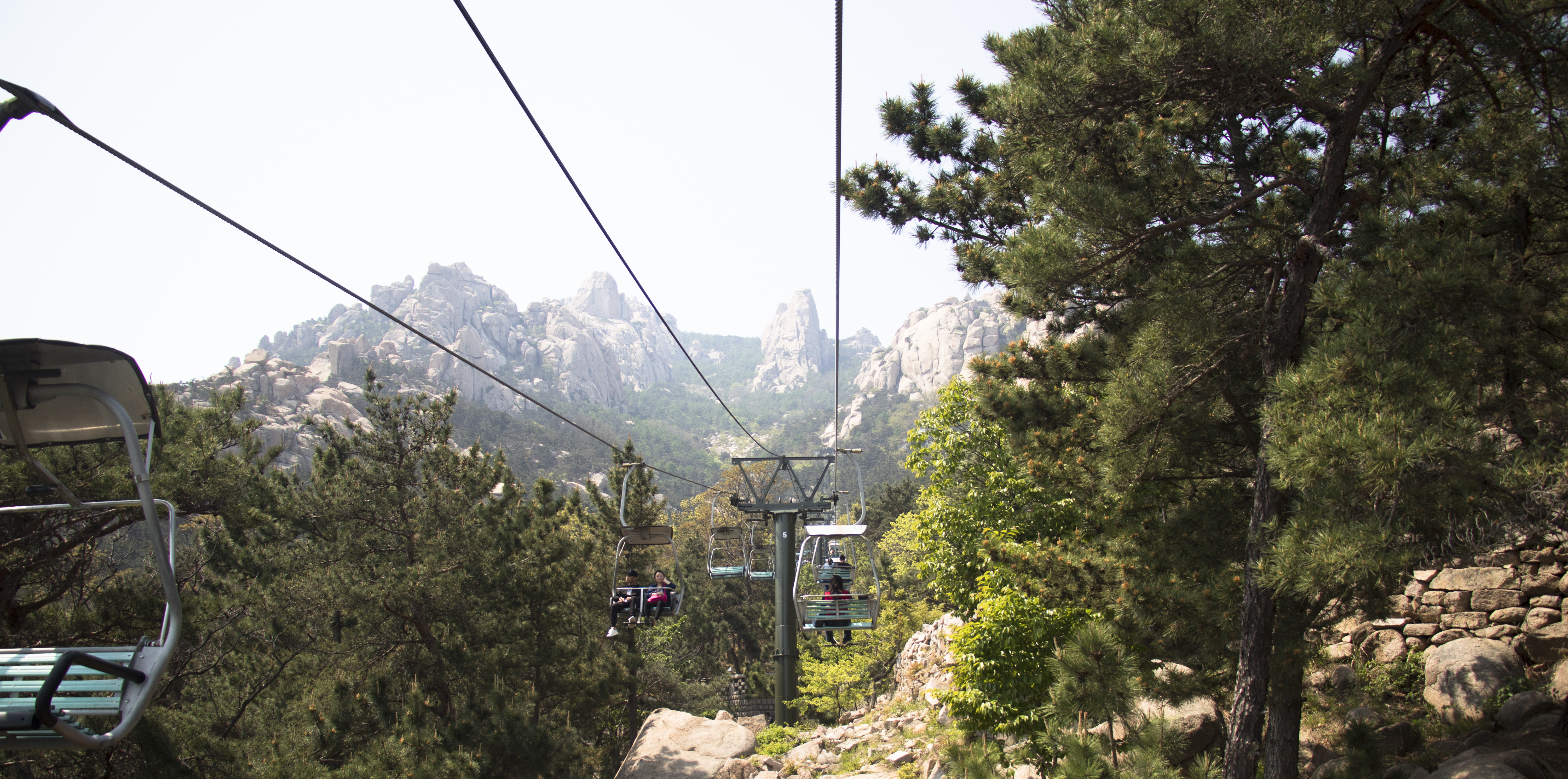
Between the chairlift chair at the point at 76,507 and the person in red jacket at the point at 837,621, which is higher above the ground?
the chairlift chair at the point at 76,507

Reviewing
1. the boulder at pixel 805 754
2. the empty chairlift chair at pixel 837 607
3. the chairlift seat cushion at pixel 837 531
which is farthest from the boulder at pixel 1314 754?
the boulder at pixel 805 754

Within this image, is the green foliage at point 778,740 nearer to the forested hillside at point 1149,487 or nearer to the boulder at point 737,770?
the forested hillside at point 1149,487

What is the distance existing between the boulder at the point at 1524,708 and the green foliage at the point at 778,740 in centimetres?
1233

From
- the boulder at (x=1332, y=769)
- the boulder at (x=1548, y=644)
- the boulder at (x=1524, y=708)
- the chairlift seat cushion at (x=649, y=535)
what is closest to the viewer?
the boulder at (x=1332, y=769)

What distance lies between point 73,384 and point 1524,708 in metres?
11.7

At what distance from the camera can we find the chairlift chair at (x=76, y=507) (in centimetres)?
288

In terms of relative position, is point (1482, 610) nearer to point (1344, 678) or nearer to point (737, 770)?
point (1344, 678)

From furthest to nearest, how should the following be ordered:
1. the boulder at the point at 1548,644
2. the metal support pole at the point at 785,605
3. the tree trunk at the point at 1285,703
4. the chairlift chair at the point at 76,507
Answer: the metal support pole at the point at 785,605 < the boulder at the point at 1548,644 < the tree trunk at the point at 1285,703 < the chairlift chair at the point at 76,507

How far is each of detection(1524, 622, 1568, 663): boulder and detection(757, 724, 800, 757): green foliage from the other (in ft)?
41.3

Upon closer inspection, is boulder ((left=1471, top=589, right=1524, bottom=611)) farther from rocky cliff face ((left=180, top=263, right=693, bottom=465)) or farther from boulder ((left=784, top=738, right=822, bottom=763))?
rocky cliff face ((left=180, top=263, right=693, bottom=465))

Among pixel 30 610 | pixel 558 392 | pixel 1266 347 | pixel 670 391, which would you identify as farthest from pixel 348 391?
pixel 670 391

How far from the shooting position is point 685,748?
1644 centimetres

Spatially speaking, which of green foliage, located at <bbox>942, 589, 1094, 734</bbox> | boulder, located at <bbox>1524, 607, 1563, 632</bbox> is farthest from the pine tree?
boulder, located at <bbox>1524, 607, 1563, 632</bbox>

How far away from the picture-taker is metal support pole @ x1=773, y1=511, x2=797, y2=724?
53.1ft
